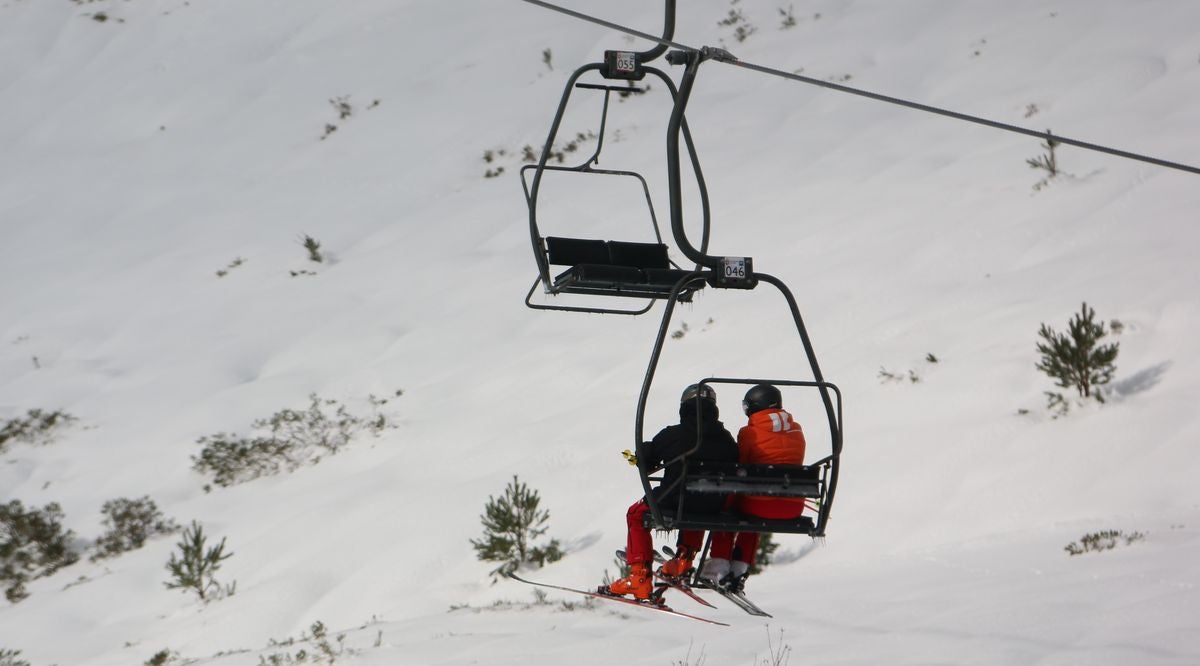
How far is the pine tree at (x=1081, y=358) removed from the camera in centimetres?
1141

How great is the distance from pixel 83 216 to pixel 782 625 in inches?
1021

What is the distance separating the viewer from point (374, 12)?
121 ft

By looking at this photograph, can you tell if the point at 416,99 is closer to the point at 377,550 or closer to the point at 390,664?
the point at 377,550

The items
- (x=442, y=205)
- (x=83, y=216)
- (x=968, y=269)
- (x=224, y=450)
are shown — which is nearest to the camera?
(x=968, y=269)

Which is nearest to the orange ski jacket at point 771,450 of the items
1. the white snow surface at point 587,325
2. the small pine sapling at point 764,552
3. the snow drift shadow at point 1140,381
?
the white snow surface at point 587,325

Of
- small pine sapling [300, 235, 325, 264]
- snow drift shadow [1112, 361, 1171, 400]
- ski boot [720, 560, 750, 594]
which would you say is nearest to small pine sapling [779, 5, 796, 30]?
small pine sapling [300, 235, 325, 264]

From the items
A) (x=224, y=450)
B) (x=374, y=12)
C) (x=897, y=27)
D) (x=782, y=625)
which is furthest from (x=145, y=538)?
(x=374, y=12)

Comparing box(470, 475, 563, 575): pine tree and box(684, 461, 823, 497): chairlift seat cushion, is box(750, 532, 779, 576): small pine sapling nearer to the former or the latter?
box(470, 475, 563, 575): pine tree

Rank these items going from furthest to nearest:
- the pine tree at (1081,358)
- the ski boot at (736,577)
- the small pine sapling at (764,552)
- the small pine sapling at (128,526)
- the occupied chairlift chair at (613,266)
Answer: the small pine sapling at (128,526), the small pine sapling at (764,552), the pine tree at (1081,358), the ski boot at (736,577), the occupied chairlift chair at (613,266)

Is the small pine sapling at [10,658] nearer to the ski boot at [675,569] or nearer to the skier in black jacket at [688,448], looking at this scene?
the ski boot at [675,569]

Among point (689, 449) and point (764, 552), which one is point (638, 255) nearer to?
point (689, 449)

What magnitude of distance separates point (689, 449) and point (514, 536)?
6874 millimetres

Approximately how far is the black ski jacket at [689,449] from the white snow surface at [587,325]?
2.12m

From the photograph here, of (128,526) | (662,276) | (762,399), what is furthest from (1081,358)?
(128,526)
